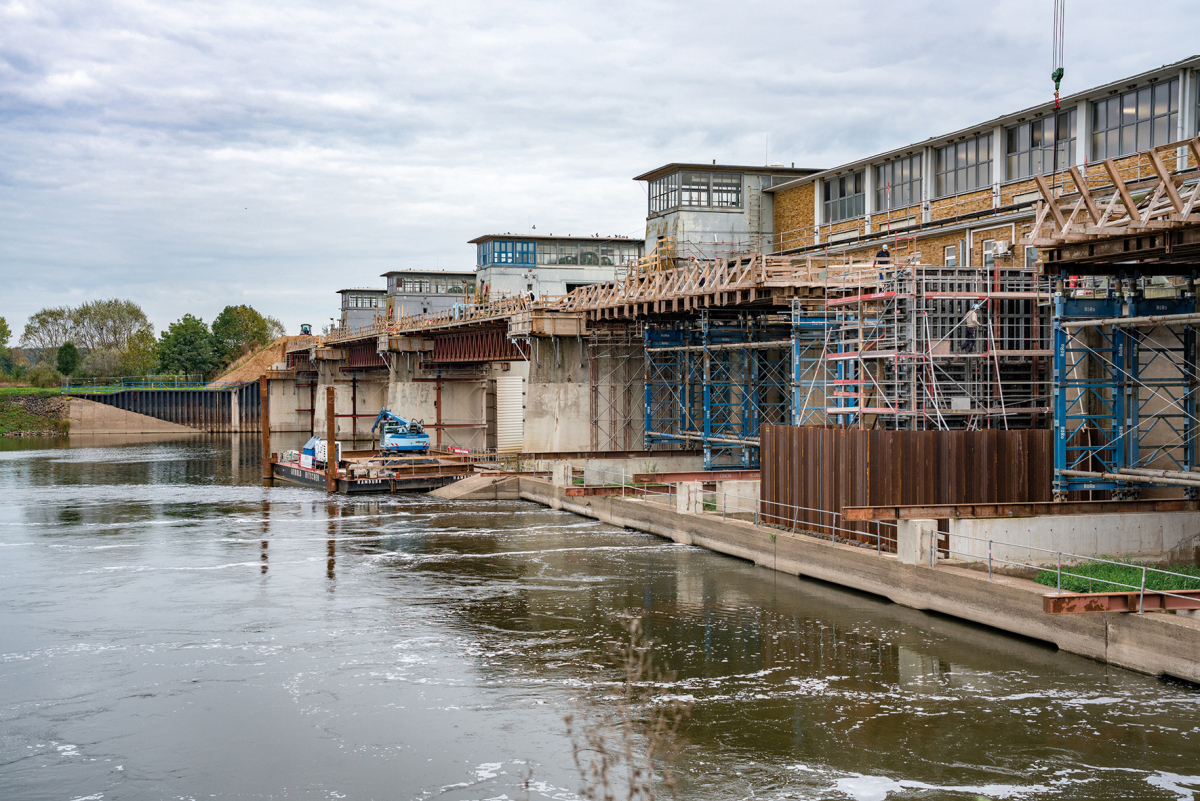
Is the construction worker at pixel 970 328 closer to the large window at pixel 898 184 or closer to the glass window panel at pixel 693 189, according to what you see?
the large window at pixel 898 184

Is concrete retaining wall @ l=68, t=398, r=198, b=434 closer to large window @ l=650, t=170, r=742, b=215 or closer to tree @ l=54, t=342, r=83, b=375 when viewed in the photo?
tree @ l=54, t=342, r=83, b=375

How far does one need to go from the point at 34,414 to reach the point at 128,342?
52.9 metres

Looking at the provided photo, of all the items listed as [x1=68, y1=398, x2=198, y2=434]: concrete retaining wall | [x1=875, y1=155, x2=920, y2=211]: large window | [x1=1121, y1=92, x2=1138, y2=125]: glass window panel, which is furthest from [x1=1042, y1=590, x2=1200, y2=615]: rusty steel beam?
[x1=68, y1=398, x2=198, y2=434]: concrete retaining wall

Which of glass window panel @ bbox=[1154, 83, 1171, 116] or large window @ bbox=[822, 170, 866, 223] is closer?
glass window panel @ bbox=[1154, 83, 1171, 116]

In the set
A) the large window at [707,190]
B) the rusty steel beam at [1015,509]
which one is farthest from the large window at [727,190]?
the rusty steel beam at [1015,509]

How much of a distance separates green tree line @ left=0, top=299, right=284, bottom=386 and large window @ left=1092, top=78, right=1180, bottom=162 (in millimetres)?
133372

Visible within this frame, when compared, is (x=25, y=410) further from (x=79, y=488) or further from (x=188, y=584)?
(x=188, y=584)

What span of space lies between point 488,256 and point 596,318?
117 feet

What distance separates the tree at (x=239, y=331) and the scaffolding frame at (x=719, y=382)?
119 metres

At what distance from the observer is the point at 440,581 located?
31703 mm

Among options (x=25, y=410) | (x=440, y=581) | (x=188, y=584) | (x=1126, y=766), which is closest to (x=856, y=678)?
(x=1126, y=766)

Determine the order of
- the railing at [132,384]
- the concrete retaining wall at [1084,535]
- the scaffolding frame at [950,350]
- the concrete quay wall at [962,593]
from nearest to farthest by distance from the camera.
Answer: the concrete quay wall at [962,593] → the concrete retaining wall at [1084,535] → the scaffolding frame at [950,350] → the railing at [132,384]

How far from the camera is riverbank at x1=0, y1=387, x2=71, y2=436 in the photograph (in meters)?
Answer: 118

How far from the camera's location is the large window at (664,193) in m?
60.4
